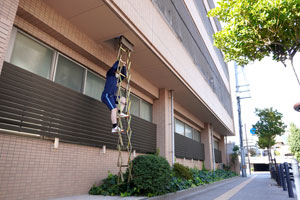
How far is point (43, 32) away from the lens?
20.2 ft

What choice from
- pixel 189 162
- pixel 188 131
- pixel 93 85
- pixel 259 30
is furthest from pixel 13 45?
pixel 188 131

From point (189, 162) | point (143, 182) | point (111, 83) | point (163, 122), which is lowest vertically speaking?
point (143, 182)

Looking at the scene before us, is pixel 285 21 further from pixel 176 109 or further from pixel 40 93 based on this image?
pixel 176 109

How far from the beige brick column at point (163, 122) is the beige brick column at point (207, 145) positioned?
10.5 meters

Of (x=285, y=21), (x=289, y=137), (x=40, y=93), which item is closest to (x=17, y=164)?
(x=40, y=93)

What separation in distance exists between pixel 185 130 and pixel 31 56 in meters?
13.6

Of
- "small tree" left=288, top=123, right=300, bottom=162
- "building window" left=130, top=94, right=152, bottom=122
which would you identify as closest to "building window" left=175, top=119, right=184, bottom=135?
"building window" left=130, top=94, right=152, bottom=122

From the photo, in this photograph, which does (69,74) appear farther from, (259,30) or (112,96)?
(259,30)

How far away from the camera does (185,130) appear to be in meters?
17.4

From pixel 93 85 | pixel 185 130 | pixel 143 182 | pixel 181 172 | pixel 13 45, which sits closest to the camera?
pixel 13 45

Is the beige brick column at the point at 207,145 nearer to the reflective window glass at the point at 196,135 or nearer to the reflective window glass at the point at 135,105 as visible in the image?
the reflective window glass at the point at 196,135

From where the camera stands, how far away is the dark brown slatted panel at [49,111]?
4.88 m

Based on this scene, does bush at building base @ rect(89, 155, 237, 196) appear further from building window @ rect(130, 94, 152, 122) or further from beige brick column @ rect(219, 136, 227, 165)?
beige brick column @ rect(219, 136, 227, 165)

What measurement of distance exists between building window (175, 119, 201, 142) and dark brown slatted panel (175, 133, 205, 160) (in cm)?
58
